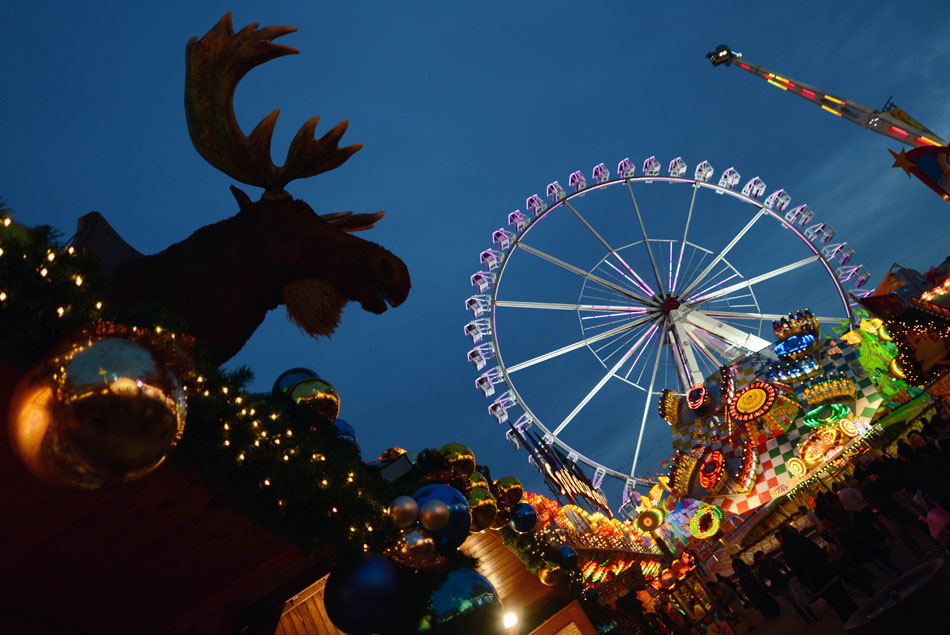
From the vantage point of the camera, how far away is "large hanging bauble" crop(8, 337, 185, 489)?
1.31 m

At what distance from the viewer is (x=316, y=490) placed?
2.51 m

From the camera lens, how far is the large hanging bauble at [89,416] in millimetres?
1310

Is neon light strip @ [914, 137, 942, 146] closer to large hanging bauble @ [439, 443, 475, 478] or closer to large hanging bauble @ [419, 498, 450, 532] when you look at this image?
large hanging bauble @ [439, 443, 475, 478]

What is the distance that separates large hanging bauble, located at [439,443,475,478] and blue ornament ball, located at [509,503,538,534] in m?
1.42

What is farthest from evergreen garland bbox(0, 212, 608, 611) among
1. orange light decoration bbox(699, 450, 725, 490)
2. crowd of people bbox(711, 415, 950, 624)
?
orange light decoration bbox(699, 450, 725, 490)

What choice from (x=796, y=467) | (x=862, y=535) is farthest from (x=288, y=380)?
(x=796, y=467)

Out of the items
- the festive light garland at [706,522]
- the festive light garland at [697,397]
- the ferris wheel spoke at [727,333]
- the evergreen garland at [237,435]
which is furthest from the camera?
the ferris wheel spoke at [727,333]

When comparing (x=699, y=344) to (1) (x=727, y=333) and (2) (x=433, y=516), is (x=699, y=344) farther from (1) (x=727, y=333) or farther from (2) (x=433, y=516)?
(2) (x=433, y=516)

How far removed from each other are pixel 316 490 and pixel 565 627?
4757 mm

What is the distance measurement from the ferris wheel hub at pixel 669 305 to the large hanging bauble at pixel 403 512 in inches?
748

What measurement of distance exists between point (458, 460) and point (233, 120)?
2902 millimetres

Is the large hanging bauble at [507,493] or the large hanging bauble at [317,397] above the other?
the large hanging bauble at [317,397]

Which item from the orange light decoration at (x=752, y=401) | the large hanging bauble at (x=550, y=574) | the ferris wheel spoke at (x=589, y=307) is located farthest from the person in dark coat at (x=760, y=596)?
the ferris wheel spoke at (x=589, y=307)

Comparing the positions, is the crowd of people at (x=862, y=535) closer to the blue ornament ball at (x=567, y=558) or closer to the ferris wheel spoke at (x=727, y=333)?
the blue ornament ball at (x=567, y=558)
